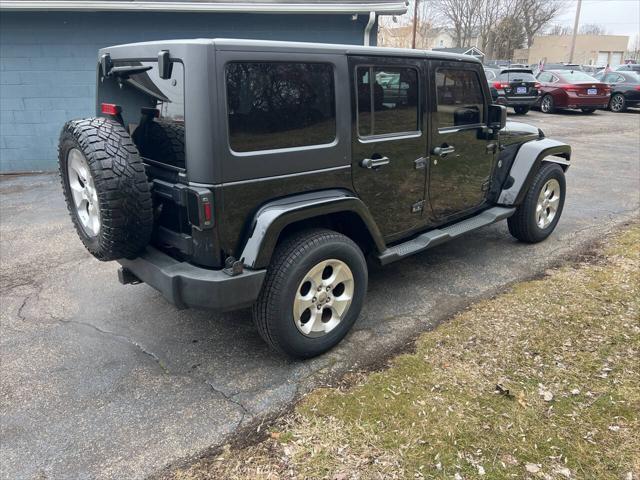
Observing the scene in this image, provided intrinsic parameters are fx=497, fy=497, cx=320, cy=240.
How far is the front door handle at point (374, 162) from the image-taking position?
3369 millimetres

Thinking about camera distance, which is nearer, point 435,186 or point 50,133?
point 435,186

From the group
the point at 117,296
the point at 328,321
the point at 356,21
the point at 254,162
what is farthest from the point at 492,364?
the point at 356,21

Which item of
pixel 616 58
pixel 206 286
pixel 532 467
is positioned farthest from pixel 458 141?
pixel 616 58

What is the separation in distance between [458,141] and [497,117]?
62cm

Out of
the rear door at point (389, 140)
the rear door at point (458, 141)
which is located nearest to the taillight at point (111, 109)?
the rear door at point (389, 140)

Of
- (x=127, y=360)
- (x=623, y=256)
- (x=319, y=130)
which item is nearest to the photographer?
(x=319, y=130)

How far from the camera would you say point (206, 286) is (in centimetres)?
271

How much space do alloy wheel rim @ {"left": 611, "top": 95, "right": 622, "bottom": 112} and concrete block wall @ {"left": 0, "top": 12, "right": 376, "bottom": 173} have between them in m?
14.5

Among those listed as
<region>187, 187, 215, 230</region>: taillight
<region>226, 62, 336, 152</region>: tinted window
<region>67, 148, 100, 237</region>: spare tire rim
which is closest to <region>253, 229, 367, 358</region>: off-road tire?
<region>187, 187, 215, 230</region>: taillight

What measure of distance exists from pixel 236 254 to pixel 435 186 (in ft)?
6.33

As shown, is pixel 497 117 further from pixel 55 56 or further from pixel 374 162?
pixel 55 56

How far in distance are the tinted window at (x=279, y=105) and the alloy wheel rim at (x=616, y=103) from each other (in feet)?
62.7

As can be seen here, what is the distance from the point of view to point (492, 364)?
3109 millimetres

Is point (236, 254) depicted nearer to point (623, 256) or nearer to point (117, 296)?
point (117, 296)
